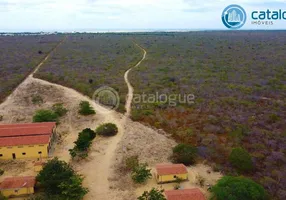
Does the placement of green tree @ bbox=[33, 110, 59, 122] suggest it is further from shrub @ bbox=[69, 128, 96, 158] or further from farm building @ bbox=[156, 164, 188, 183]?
farm building @ bbox=[156, 164, 188, 183]

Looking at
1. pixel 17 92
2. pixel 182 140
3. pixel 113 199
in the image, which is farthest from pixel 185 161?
pixel 17 92

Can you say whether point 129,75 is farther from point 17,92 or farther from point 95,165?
point 95,165

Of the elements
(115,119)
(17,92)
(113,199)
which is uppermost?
(17,92)

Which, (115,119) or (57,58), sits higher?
(57,58)

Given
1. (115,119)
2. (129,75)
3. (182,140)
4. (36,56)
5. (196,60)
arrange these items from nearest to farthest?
(182,140) < (115,119) < (129,75) < (196,60) < (36,56)

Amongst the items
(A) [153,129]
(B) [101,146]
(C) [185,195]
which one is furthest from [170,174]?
(A) [153,129]

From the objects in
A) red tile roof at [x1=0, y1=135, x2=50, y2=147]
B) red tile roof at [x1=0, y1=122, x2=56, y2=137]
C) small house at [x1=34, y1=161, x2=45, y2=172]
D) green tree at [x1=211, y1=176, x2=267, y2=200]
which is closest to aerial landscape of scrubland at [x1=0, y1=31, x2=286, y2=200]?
green tree at [x1=211, y1=176, x2=267, y2=200]

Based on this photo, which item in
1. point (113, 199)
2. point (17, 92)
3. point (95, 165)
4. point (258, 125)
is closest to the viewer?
point (113, 199)

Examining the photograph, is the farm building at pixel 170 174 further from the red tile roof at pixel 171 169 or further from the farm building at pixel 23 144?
the farm building at pixel 23 144
